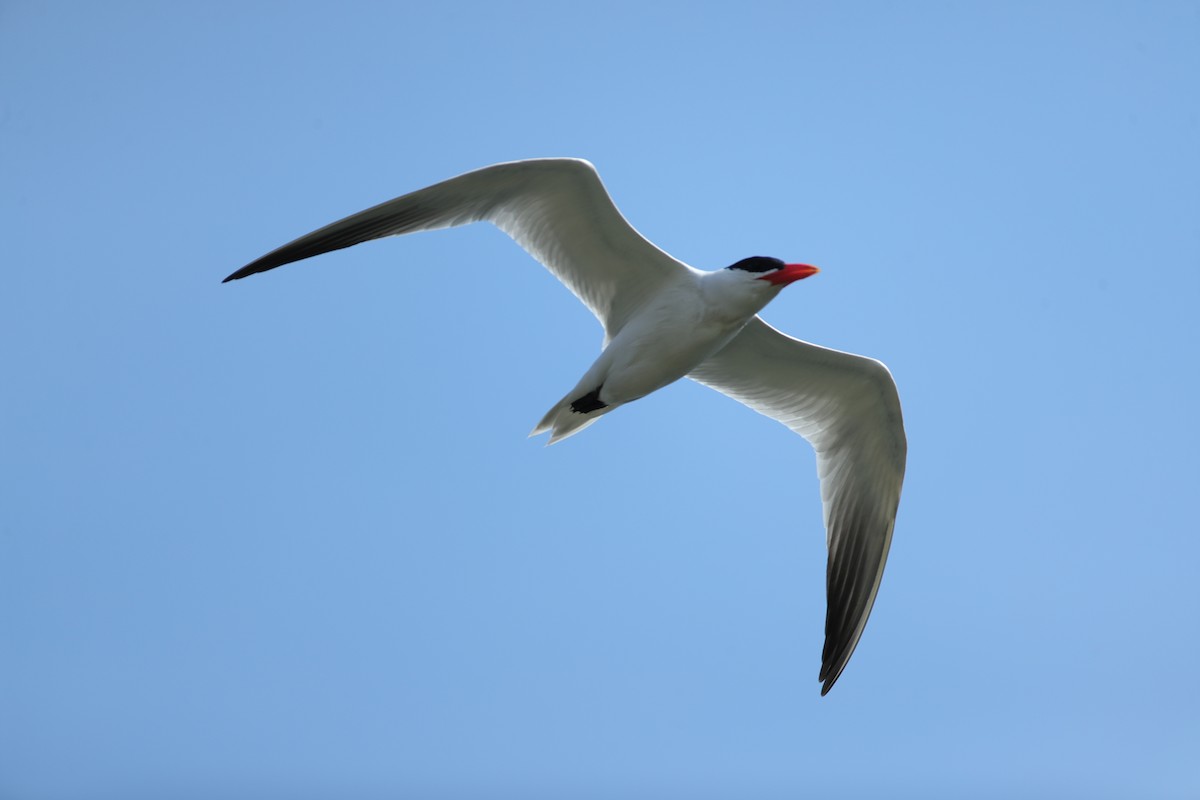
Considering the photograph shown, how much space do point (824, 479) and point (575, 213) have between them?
11.6 feet

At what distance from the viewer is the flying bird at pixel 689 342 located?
850cm

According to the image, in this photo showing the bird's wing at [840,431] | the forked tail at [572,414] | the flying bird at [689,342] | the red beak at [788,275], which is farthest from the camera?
the bird's wing at [840,431]

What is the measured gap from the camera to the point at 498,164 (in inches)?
325

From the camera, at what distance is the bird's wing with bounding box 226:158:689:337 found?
27.6 feet

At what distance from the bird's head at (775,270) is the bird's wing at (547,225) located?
728 mm

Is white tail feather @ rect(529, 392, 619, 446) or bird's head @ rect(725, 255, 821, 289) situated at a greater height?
bird's head @ rect(725, 255, 821, 289)

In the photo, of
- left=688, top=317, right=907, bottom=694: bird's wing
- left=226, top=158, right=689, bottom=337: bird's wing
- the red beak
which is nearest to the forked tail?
left=226, top=158, right=689, bottom=337: bird's wing

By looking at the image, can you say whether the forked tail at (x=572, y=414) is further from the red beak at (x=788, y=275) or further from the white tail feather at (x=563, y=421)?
the red beak at (x=788, y=275)

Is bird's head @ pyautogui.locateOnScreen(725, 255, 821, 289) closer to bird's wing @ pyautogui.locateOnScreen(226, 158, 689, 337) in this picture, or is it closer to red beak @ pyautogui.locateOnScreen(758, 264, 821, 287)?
red beak @ pyautogui.locateOnScreen(758, 264, 821, 287)

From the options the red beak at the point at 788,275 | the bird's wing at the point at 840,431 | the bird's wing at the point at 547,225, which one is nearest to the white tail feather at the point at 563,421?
the bird's wing at the point at 547,225

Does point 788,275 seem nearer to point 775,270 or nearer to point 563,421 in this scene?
point 775,270

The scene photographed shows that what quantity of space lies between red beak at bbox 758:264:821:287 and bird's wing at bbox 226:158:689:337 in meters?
0.89

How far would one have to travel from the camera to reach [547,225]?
→ 891 centimetres

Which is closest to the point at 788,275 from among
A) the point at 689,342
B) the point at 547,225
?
the point at 689,342
